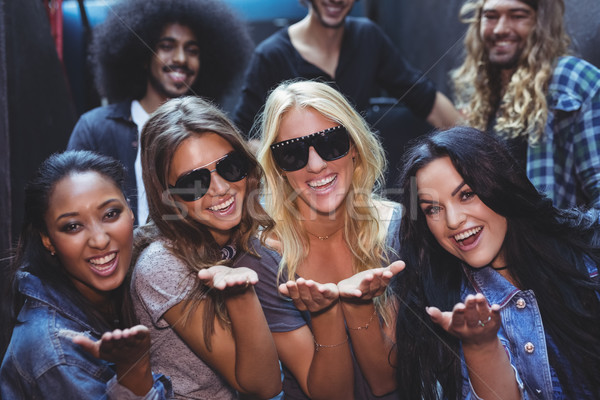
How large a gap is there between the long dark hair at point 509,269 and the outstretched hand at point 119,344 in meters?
1.08

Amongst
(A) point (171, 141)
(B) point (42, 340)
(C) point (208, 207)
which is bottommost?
(B) point (42, 340)

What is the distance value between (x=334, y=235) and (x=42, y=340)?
4.73ft

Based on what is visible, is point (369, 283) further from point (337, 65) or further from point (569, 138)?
point (337, 65)

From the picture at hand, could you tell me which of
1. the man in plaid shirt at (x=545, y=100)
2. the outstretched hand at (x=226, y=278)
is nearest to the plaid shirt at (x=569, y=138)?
the man in plaid shirt at (x=545, y=100)

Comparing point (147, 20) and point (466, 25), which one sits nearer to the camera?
point (147, 20)

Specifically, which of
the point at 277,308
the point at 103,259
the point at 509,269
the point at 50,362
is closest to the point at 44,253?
the point at 103,259

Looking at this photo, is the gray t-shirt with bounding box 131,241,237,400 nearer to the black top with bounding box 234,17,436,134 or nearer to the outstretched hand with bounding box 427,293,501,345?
the outstretched hand with bounding box 427,293,501,345

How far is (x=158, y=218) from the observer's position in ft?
8.46

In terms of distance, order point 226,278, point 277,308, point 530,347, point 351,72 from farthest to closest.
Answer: point 351,72 < point 277,308 < point 530,347 < point 226,278

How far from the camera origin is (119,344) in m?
1.95

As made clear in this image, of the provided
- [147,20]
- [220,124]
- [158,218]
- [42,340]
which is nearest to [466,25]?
[147,20]

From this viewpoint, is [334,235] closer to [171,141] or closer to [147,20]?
[171,141]

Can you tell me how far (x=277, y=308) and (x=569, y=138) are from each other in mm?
2007

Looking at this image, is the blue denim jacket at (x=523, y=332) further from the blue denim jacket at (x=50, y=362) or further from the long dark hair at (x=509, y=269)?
the blue denim jacket at (x=50, y=362)
